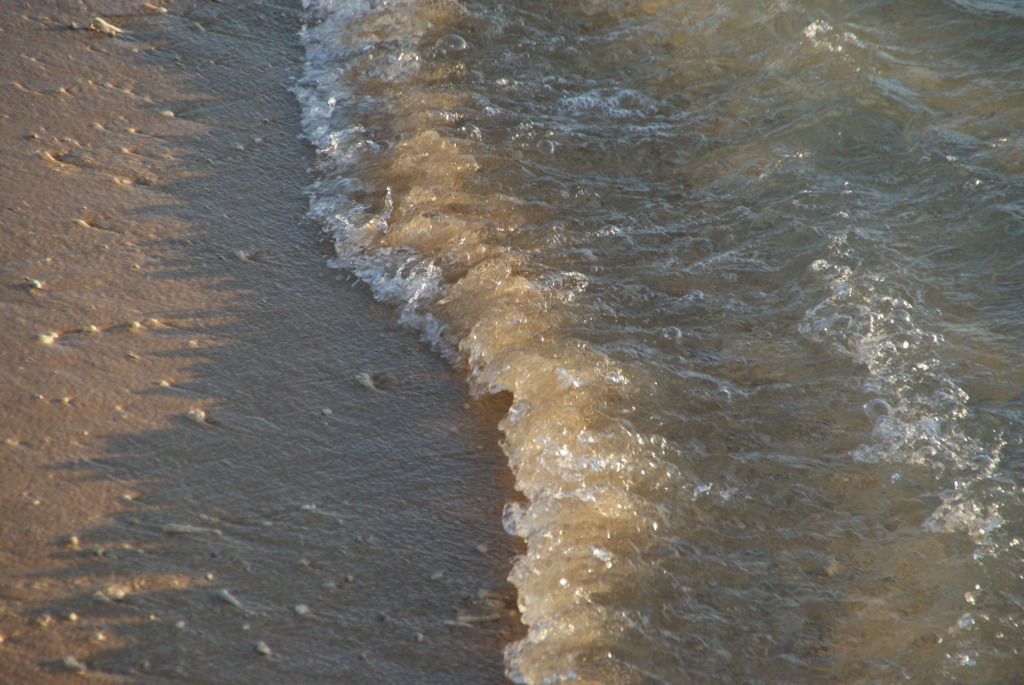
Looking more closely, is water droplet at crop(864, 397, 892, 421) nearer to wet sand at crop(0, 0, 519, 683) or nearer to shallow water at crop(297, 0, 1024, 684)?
shallow water at crop(297, 0, 1024, 684)

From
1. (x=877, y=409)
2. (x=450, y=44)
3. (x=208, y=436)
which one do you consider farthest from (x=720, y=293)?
(x=450, y=44)

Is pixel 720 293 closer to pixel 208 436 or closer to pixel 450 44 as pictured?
pixel 208 436

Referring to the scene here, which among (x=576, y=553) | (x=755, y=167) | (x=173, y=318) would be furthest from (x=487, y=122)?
(x=576, y=553)

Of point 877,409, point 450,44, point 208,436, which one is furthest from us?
point 450,44

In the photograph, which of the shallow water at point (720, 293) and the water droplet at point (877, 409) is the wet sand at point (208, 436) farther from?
the water droplet at point (877, 409)

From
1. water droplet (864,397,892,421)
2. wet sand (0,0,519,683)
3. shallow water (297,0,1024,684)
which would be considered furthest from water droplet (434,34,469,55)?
water droplet (864,397,892,421)

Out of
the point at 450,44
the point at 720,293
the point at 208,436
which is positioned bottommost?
the point at 208,436
